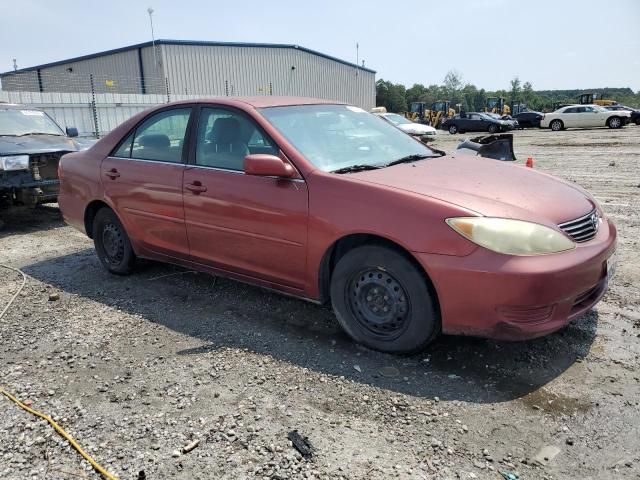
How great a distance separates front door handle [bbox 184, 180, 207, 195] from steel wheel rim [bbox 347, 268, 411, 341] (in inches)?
56.0

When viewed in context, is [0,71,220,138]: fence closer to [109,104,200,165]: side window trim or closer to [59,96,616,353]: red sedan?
[109,104,200,165]: side window trim

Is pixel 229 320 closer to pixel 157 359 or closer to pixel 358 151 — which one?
pixel 157 359

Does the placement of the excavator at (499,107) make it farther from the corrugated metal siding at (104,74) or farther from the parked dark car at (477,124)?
the corrugated metal siding at (104,74)

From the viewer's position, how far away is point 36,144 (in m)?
7.45

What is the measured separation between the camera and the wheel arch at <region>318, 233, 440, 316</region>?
2.97 meters

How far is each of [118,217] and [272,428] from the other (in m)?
2.98

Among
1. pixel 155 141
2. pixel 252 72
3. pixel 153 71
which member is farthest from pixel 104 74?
pixel 155 141

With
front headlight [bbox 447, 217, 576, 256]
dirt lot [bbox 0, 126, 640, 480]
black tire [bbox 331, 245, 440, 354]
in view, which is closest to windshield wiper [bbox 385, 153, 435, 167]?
black tire [bbox 331, 245, 440, 354]

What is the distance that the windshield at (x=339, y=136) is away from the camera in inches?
141

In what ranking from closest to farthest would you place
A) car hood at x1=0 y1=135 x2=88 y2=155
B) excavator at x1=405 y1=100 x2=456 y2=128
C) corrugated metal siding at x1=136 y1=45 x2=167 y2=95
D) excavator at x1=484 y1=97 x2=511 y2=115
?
car hood at x1=0 y1=135 x2=88 y2=155, corrugated metal siding at x1=136 y1=45 x2=167 y2=95, excavator at x1=405 y1=100 x2=456 y2=128, excavator at x1=484 y1=97 x2=511 y2=115

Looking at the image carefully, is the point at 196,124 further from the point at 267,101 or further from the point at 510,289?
the point at 510,289

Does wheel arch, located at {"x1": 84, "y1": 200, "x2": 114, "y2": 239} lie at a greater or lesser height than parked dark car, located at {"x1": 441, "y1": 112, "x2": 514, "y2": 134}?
lesser

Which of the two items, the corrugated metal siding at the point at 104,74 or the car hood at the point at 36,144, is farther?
the corrugated metal siding at the point at 104,74

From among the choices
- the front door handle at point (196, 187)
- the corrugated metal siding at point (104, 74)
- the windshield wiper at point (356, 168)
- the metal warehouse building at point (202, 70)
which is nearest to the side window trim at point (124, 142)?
the front door handle at point (196, 187)
